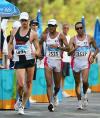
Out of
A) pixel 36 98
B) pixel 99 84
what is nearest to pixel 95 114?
pixel 36 98

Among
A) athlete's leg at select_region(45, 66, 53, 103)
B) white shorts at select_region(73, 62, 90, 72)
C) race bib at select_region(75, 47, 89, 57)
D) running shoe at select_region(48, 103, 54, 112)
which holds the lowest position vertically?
running shoe at select_region(48, 103, 54, 112)

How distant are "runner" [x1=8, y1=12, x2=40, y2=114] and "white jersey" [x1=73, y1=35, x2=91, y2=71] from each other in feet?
4.44

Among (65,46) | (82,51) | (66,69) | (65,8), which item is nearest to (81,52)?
(82,51)

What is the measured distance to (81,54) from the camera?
585 inches

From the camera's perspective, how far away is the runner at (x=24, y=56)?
1364cm

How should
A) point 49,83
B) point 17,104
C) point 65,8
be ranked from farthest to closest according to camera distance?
point 65,8 < point 49,83 < point 17,104

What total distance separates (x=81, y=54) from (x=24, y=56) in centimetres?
162

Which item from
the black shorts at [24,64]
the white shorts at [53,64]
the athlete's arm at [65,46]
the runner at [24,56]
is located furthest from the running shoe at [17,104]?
the athlete's arm at [65,46]

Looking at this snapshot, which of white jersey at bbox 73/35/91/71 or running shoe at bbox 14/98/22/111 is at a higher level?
white jersey at bbox 73/35/91/71

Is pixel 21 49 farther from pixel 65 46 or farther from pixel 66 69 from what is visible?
pixel 66 69

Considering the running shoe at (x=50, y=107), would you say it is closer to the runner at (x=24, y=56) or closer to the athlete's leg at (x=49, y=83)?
the athlete's leg at (x=49, y=83)

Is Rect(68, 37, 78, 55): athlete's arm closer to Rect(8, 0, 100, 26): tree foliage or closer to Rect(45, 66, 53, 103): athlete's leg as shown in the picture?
Rect(45, 66, 53, 103): athlete's leg

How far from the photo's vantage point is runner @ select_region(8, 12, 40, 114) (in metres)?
13.6

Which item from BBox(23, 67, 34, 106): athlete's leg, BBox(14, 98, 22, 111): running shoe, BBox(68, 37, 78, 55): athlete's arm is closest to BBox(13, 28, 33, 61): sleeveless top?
BBox(23, 67, 34, 106): athlete's leg
